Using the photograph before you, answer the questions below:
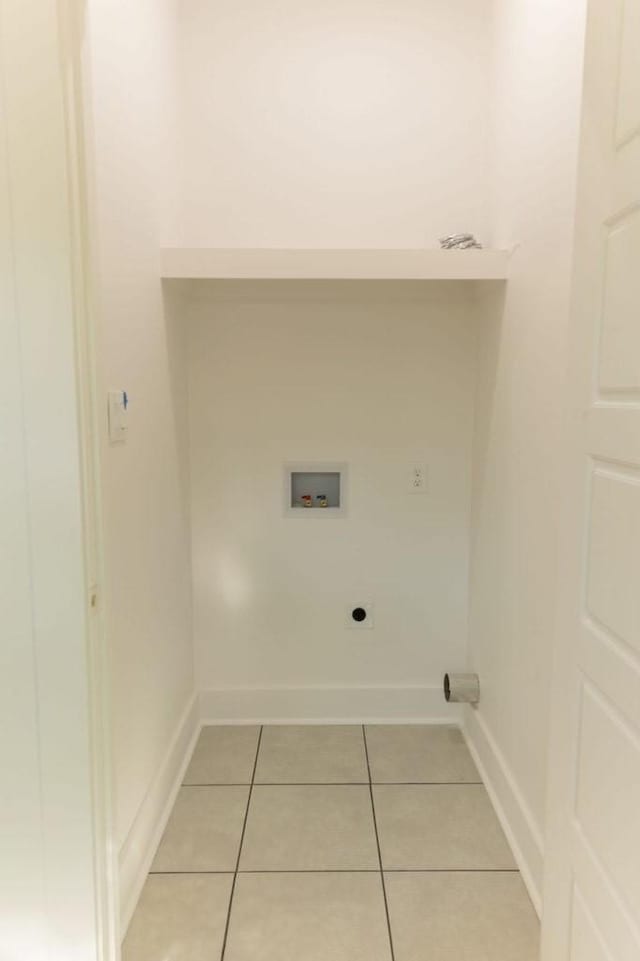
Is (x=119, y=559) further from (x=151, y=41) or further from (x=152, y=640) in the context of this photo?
(x=151, y=41)

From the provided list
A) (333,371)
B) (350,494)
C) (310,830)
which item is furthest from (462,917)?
(333,371)

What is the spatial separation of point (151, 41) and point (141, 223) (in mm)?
590

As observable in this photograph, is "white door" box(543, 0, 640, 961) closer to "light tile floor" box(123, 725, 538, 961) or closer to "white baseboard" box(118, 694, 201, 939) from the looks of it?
"light tile floor" box(123, 725, 538, 961)

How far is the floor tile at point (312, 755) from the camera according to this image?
2082mm

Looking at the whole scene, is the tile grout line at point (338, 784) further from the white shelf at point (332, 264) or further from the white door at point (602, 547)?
the white shelf at point (332, 264)

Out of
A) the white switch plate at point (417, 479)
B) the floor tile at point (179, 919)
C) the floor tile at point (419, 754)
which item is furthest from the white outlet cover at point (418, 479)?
the floor tile at point (179, 919)

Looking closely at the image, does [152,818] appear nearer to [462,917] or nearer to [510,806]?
[462,917]

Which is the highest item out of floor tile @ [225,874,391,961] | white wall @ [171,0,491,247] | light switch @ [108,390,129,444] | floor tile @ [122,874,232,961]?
white wall @ [171,0,491,247]

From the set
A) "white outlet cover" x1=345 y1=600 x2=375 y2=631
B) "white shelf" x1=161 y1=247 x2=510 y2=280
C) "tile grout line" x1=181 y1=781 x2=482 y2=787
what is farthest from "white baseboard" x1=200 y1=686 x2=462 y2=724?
"white shelf" x1=161 y1=247 x2=510 y2=280

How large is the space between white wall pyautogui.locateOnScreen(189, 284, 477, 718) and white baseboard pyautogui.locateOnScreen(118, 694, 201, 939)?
291 millimetres

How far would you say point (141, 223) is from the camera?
167 centimetres

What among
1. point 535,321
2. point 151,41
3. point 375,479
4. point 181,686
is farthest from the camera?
point 375,479

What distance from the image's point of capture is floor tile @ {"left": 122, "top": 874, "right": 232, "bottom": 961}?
1418 mm

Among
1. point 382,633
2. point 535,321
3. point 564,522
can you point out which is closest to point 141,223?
point 535,321
